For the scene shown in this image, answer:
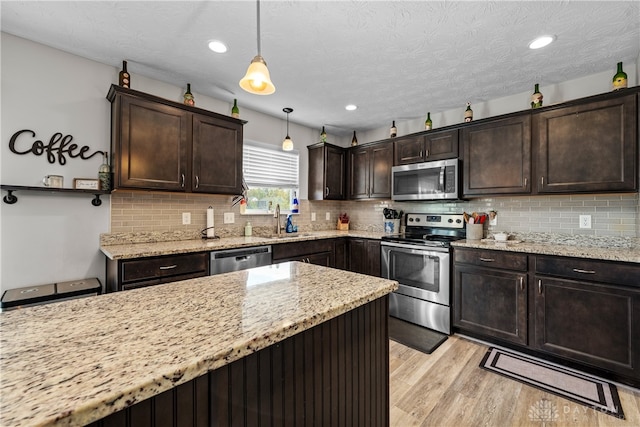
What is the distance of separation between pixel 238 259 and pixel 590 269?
9.21 ft

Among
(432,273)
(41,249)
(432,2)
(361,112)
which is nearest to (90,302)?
(41,249)

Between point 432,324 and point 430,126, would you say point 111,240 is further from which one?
point 430,126

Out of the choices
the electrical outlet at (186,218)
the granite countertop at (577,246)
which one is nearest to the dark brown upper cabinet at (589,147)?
the granite countertop at (577,246)

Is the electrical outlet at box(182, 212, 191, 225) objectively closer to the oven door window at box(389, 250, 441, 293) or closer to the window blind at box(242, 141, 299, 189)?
the window blind at box(242, 141, 299, 189)

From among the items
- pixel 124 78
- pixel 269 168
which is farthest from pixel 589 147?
pixel 124 78

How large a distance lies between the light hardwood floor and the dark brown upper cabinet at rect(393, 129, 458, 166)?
2086 millimetres

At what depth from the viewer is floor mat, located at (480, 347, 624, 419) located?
183 centimetres

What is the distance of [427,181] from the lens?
10.7 ft

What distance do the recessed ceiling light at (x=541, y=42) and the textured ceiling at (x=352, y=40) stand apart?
1.8 inches

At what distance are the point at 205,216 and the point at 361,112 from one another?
227 cm

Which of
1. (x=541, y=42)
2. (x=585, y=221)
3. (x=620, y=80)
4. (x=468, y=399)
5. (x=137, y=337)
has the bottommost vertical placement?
(x=468, y=399)

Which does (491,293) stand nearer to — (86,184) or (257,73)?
(257,73)

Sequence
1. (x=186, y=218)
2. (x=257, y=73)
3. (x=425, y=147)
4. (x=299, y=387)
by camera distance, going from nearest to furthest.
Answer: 1. (x=299, y=387)
2. (x=257, y=73)
3. (x=186, y=218)
4. (x=425, y=147)

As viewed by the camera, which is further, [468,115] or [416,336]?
[468,115]
